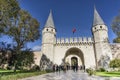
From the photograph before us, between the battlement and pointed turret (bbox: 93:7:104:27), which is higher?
A: pointed turret (bbox: 93:7:104:27)

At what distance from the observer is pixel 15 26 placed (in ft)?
49.4

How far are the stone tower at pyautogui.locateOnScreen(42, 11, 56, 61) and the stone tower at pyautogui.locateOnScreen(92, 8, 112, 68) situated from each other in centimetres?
879

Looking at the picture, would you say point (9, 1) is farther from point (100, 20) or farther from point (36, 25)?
point (100, 20)

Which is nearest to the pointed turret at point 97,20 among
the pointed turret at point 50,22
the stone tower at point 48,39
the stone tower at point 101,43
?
the stone tower at point 101,43

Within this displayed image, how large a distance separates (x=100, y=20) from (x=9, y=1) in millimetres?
20853

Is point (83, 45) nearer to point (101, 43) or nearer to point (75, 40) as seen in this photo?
point (75, 40)

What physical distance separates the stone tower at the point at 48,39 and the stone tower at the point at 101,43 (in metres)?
8.79

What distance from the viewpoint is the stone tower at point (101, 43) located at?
24031 millimetres

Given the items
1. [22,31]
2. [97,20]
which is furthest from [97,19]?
[22,31]

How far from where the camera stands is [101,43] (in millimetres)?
24812

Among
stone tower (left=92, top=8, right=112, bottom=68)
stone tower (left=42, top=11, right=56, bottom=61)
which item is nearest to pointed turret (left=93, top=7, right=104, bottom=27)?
stone tower (left=92, top=8, right=112, bottom=68)

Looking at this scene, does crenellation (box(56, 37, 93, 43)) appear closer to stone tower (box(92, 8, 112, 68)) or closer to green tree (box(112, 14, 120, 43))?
stone tower (box(92, 8, 112, 68))

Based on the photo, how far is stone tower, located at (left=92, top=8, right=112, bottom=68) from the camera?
24.0 meters

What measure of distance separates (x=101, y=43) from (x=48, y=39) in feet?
34.9
